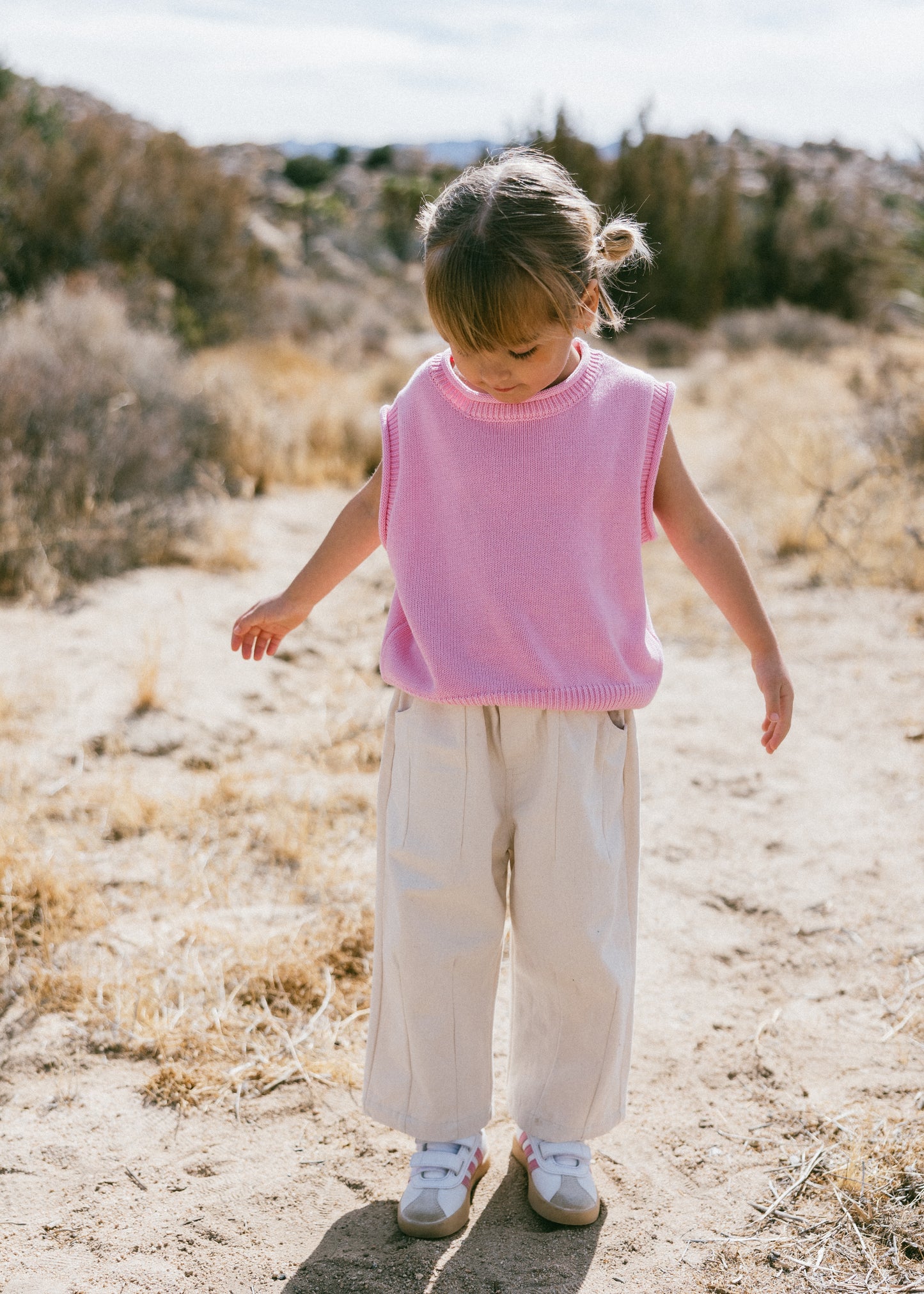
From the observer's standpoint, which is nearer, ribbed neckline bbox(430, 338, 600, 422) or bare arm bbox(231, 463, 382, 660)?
ribbed neckline bbox(430, 338, 600, 422)

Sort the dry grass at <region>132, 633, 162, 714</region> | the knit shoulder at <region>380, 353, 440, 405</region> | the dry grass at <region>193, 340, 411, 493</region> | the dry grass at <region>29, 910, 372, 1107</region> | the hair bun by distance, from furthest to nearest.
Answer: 1. the dry grass at <region>193, 340, 411, 493</region>
2. the dry grass at <region>132, 633, 162, 714</region>
3. the dry grass at <region>29, 910, 372, 1107</region>
4. the knit shoulder at <region>380, 353, 440, 405</region>
5. the hair bun

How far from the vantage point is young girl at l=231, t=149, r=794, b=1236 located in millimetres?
1423

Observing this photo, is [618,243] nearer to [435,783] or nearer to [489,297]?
[489,297]

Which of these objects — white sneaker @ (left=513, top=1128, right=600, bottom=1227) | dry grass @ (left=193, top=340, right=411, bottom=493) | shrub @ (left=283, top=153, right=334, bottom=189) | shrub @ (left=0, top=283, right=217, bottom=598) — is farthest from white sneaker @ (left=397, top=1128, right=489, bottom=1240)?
shrub @ (left=283, top=153, right=334, bottom=189)

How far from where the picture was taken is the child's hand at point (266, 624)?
1.74 m

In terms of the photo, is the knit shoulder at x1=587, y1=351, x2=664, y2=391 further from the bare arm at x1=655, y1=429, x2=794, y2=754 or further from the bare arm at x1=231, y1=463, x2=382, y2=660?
the bare arm at x1=231, y1=463, x2=382, y2=660

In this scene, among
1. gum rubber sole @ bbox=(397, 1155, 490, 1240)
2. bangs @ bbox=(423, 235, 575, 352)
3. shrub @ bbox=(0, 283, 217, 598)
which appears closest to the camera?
bangs @ bbox=(423, 235, 575, 352)

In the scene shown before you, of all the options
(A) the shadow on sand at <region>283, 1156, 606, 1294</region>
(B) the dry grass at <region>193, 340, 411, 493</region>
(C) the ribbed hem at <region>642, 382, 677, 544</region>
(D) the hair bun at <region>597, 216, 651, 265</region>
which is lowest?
(B) the dry grass at <region>193, 340, 411, 493</region>

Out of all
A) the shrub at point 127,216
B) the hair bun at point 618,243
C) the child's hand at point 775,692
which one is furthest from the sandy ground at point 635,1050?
the shrub at point 127,216

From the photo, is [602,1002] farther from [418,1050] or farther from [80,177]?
[80,177]

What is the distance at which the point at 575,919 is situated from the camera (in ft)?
5.22

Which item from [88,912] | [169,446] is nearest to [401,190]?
[169,446]

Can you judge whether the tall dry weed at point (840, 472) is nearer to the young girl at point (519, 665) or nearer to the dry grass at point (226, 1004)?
the dry grass at point (226, 1004)

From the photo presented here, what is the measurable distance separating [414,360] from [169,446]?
16.6 ft
